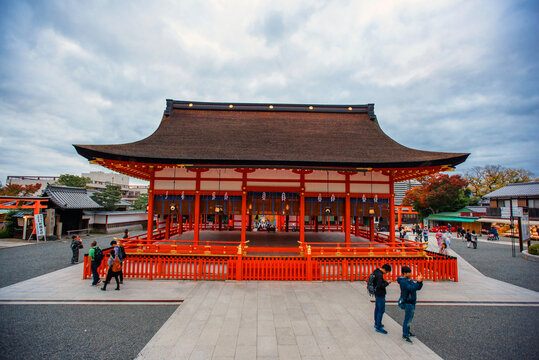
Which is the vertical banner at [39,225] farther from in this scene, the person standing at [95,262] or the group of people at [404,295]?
the group of people at [404,295]

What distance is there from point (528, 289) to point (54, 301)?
17.3 meters

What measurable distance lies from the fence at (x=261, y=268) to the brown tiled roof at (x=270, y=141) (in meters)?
4.13

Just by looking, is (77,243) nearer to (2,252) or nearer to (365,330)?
(2,252)

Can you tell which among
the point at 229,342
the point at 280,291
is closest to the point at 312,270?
the point at 280,291

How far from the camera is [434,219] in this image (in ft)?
116

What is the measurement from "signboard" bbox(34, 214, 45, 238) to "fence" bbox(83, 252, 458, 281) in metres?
14.9

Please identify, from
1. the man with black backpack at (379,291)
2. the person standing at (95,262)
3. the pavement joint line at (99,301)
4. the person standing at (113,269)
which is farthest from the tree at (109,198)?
Result: the man with black backpack at (379,291)

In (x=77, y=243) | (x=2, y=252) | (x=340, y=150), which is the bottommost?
(x=2, y=252)

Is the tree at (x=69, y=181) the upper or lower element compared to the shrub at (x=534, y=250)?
upper

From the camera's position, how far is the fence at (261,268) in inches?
362

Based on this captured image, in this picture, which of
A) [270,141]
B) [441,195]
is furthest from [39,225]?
[441,195]

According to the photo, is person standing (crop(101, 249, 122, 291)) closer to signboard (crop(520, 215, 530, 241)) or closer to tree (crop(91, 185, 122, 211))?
signboard (crop(520, 215, 530, 241))

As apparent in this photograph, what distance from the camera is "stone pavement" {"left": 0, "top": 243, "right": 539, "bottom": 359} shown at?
4.82 m

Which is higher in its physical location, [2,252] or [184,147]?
[184,147]
